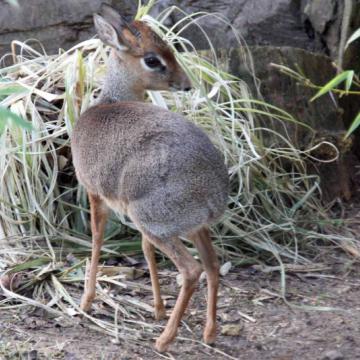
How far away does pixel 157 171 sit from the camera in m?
3.05

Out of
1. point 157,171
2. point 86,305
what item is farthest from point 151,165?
point 86,305

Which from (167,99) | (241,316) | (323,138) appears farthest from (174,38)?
(241,316)

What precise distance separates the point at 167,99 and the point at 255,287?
4.21ft

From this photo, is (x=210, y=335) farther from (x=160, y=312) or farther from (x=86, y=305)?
(x=86, y=305)

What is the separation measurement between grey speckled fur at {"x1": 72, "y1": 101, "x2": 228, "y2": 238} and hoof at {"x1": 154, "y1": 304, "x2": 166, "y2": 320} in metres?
0.56

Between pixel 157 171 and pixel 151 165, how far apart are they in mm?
38

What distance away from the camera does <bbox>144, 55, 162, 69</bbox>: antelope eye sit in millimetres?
3615

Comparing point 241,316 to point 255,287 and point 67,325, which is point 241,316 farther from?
point 67,325

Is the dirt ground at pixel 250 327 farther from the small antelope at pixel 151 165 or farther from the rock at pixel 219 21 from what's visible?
the rock at pixel 219 21

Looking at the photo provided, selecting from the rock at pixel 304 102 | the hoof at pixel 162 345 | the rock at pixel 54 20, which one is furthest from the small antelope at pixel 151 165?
the rock at pixel 54 20

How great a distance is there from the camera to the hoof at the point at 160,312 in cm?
360

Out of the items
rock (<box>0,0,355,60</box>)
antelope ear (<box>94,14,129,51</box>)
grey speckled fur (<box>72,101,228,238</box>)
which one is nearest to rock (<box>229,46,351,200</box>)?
rock (<box>0,0,355,60</box>)

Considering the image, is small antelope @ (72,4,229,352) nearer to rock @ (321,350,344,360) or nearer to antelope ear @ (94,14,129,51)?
antelope ear @ (94,14,129,51)

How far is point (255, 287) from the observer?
398cm
